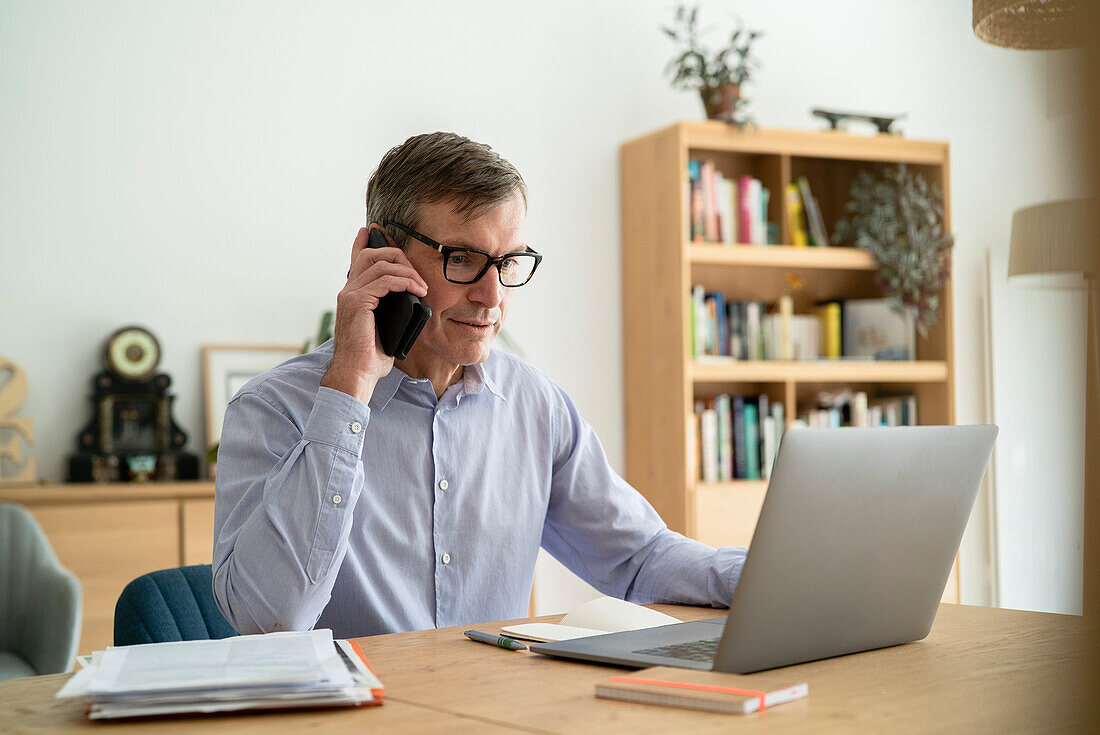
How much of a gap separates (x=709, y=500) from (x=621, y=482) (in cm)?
208

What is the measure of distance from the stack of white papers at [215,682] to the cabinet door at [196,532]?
2299mm

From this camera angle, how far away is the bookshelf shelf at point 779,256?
3.84m

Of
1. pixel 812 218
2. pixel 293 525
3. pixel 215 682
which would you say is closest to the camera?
pixel 215 682

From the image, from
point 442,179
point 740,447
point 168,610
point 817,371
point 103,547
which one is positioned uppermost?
point 442,179

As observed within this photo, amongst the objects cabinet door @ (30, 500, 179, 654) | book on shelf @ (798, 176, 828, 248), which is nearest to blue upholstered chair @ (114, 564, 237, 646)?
cabinet door @ (30, 500, 179, 654)

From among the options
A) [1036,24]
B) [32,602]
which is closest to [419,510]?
[1036,24]

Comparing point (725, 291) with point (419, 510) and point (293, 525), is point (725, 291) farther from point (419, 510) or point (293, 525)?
point (293, 525)

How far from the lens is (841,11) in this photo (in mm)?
4535

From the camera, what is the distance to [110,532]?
3.00 meters

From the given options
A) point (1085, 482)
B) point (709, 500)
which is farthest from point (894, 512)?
point (709, 500)

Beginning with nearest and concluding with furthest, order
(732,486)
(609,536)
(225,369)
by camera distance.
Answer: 1. (609,536)
2. (225,369)
3. (732,486)

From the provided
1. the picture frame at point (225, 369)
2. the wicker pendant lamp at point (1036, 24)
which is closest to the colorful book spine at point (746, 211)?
the picture frame at point (225, 369)

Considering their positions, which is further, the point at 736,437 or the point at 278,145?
the point at 736,437

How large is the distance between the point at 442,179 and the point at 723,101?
255 centimetres
